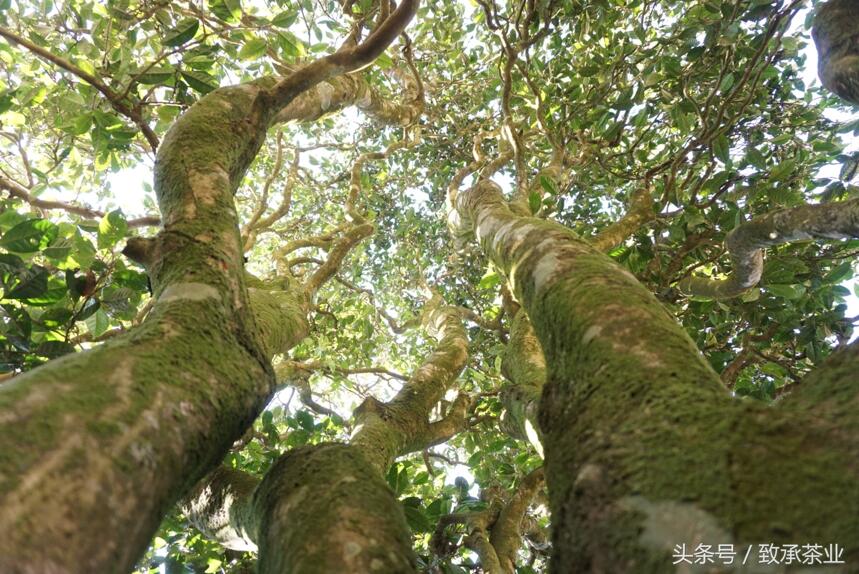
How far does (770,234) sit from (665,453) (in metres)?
2.32

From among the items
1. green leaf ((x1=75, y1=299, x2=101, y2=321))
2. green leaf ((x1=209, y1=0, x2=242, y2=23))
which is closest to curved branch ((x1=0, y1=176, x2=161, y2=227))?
green leaf ((x1=75, y1=299, x2=101, y2=321))

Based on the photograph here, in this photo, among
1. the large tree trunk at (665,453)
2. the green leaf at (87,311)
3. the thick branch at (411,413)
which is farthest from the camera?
the thick branch at (411,413)

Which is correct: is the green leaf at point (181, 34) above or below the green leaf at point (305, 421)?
above

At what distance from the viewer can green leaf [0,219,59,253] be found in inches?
76.5

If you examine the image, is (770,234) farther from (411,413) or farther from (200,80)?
(200,80)

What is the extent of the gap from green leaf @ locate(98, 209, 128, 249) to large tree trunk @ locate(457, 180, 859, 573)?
198cm

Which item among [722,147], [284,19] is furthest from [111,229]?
[722,147]

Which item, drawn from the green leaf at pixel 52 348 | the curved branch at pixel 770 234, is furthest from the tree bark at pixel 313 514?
the curved branch at pixel 770 234

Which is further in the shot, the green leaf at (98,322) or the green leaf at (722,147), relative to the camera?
the green leaf at (722,147)

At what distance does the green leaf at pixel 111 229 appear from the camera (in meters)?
2.27

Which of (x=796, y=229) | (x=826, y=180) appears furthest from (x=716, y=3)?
(x=796, y=229)

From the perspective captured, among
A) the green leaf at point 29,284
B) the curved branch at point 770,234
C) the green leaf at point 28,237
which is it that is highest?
the curved branch at point 770,234

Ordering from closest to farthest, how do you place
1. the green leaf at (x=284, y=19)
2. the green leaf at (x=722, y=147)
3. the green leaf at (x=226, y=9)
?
the green leaf at (x=226, y=9) → the green leaf at (x=284, y=19) → the green leaf at (x=722, y=147)

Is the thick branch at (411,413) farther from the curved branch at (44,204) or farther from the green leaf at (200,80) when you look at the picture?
the green leaf at (200,80)
